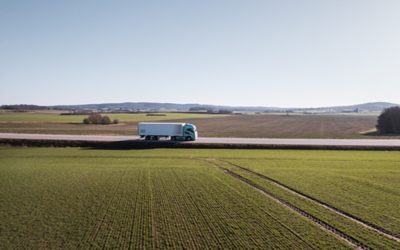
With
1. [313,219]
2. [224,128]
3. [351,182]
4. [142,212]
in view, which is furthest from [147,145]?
[224,128]

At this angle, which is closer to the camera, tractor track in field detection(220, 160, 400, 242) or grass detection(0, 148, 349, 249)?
grass detection(0, 148, 349, 249)

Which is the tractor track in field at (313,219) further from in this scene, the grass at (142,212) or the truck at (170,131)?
the truck at (170,131)

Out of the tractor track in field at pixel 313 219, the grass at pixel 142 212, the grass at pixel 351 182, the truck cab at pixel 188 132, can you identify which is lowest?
the grass at pixel 351 182

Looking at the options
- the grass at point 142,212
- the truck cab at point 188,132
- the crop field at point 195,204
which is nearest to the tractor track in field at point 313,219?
the crop field at point 195,204

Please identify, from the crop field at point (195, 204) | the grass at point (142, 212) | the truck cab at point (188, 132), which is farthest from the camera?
the truck cab at point (188, 132)

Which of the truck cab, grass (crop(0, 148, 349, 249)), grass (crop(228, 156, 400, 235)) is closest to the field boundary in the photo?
the truck cab

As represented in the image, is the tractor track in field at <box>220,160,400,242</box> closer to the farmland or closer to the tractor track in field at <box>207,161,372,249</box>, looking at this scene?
the tractor track in field at <box>207,161,372,249</box>
